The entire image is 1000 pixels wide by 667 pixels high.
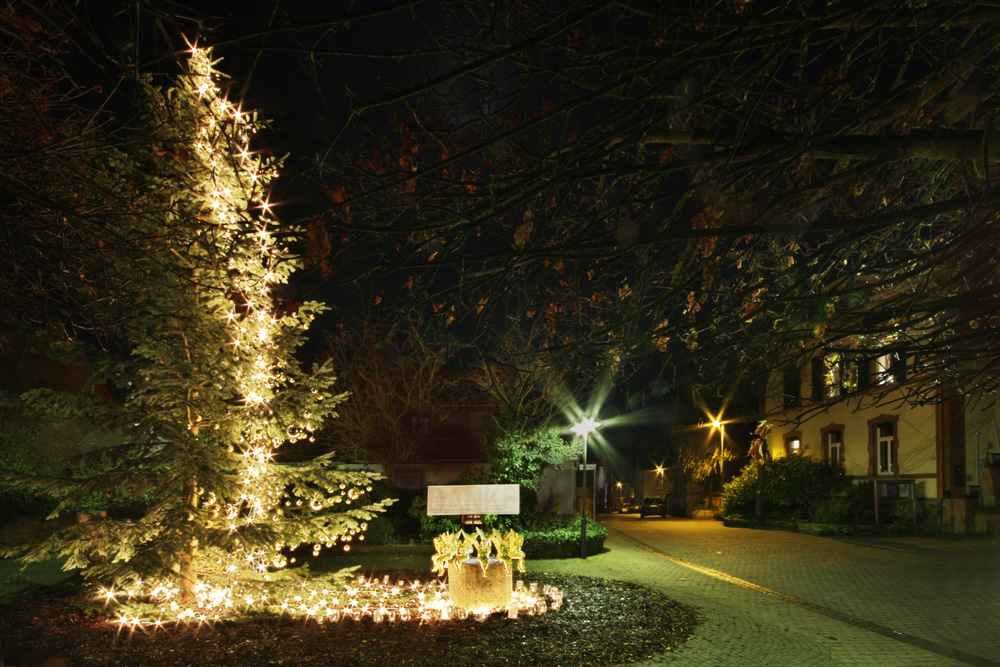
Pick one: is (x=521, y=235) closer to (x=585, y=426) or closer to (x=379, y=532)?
(x=585, y=426)

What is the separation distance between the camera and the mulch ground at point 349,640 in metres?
7.19

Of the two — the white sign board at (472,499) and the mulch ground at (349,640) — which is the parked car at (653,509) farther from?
the mulch ground at (349,640)

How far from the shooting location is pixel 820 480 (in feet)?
80.4

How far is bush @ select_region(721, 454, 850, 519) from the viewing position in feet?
79.8

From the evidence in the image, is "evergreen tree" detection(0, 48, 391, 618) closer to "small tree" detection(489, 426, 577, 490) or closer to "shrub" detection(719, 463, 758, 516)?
"small tree" detection(489, 426, 577, 490)

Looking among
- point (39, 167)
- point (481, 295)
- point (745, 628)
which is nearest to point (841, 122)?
point (481, 295)

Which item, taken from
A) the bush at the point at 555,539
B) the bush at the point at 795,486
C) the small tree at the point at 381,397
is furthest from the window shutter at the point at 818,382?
the bush at the point at 795,486

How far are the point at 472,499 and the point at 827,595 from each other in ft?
23.5

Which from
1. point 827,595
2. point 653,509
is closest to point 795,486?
point 653,509

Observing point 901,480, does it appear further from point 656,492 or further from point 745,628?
point 656,492

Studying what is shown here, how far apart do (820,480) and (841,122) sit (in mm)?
23521

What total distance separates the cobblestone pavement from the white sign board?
2.00m

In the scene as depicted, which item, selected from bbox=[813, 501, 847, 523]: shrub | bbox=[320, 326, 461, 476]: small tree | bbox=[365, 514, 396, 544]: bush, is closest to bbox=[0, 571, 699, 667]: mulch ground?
bbox=[365, 514, 396, 544]: bush

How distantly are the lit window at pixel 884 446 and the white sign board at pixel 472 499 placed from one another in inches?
586
